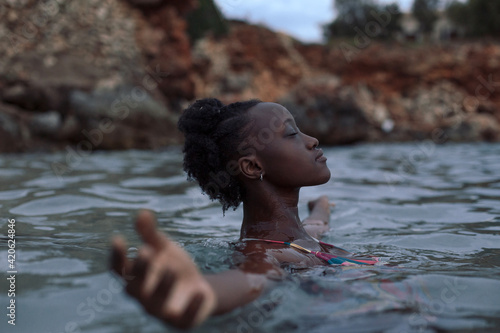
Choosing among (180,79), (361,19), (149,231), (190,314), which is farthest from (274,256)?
(361,19)

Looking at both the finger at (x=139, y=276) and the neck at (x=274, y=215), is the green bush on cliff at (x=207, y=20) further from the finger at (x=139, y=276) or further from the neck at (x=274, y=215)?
the finger at (x=139, y=276)

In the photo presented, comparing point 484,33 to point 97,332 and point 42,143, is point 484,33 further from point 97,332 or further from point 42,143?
point 97,332

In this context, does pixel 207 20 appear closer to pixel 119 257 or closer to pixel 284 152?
pixel 284 152

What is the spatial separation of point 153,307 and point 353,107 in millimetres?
15380

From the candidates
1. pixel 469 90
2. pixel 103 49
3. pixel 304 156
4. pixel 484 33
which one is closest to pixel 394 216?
pixel 304 156

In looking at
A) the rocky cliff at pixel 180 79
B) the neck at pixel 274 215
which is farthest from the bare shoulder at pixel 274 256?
the rocky cliff at pixel 180 79

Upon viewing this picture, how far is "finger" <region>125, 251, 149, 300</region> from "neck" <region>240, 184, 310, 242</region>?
1458 mm

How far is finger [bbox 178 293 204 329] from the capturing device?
61.2 inches

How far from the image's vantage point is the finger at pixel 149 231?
1470 millimetres

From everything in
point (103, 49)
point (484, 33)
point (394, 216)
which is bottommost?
point (394, 216)

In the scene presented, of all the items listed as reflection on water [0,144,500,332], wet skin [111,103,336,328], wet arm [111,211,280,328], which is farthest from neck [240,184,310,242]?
wet arm [111,211,280,328]

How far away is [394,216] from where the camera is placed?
4.75m

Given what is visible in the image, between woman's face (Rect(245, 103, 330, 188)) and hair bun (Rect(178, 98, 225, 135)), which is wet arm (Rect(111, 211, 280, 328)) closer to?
woman's face (Rect(245, 103, 330, 188))

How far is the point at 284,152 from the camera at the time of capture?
2.97 meters
